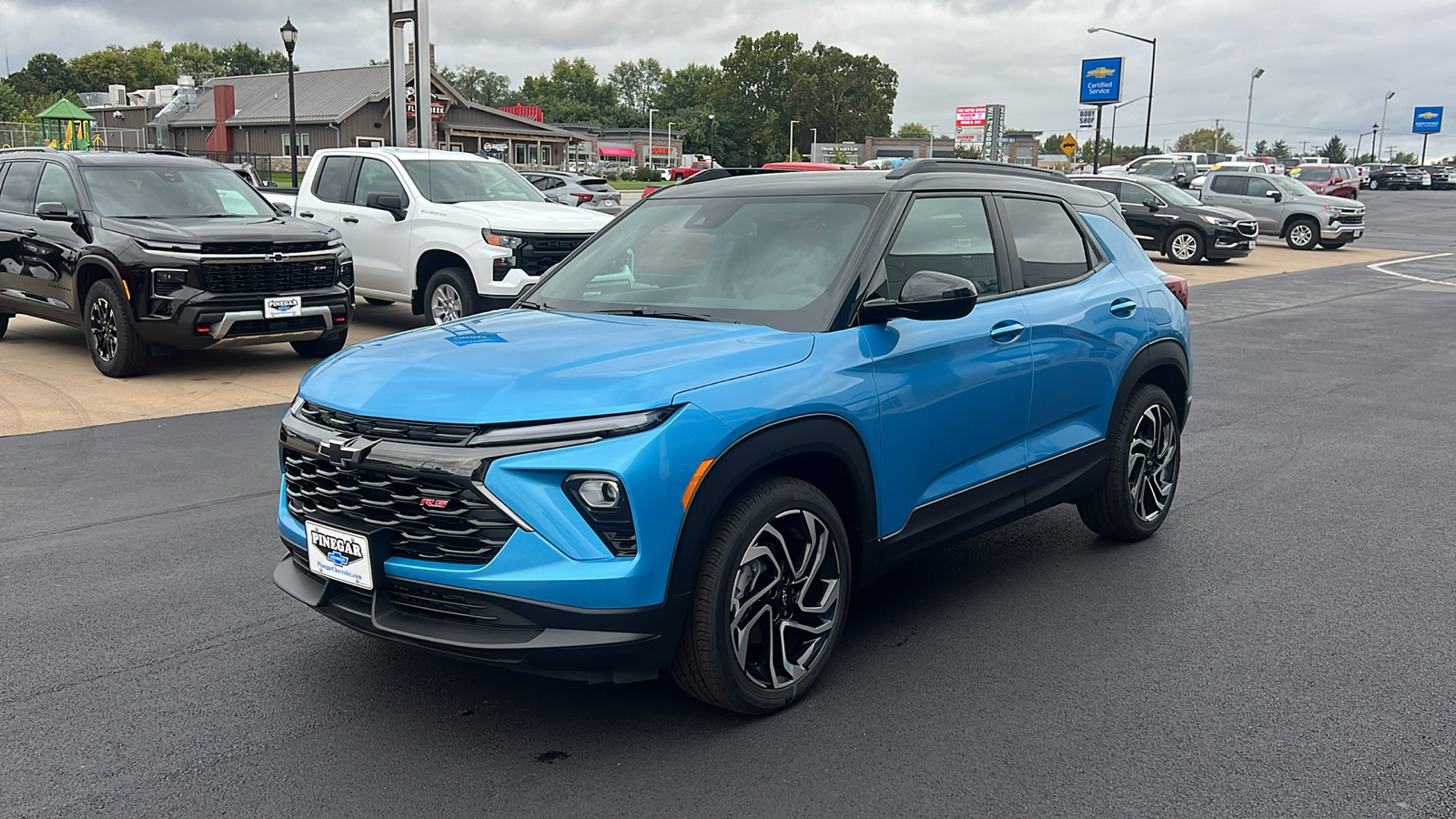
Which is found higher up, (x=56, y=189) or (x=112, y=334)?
(x=56, y=189)

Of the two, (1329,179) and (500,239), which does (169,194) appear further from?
(1329,179)

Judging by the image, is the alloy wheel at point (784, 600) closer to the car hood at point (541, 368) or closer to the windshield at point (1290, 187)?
the car hood at point (541, 368)

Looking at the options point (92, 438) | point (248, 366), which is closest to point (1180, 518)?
point (92, 438)

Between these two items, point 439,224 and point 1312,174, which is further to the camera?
point 1312,174

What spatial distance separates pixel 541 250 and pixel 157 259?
3631 millimetres

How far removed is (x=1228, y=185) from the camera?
30453 mm

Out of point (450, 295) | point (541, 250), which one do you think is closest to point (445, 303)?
point (450, 295)

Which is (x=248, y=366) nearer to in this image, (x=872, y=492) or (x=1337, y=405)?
(x=872, y=492)

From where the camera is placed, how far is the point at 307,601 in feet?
11.8

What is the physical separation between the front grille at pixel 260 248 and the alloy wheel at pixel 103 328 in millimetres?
1115

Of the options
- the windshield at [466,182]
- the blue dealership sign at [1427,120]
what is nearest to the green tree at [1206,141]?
the blue dealership sign at [1427,120]

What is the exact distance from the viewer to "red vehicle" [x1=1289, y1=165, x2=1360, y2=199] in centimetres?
4419

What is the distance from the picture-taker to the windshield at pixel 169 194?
10.3 meters

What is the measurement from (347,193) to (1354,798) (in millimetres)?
12103
